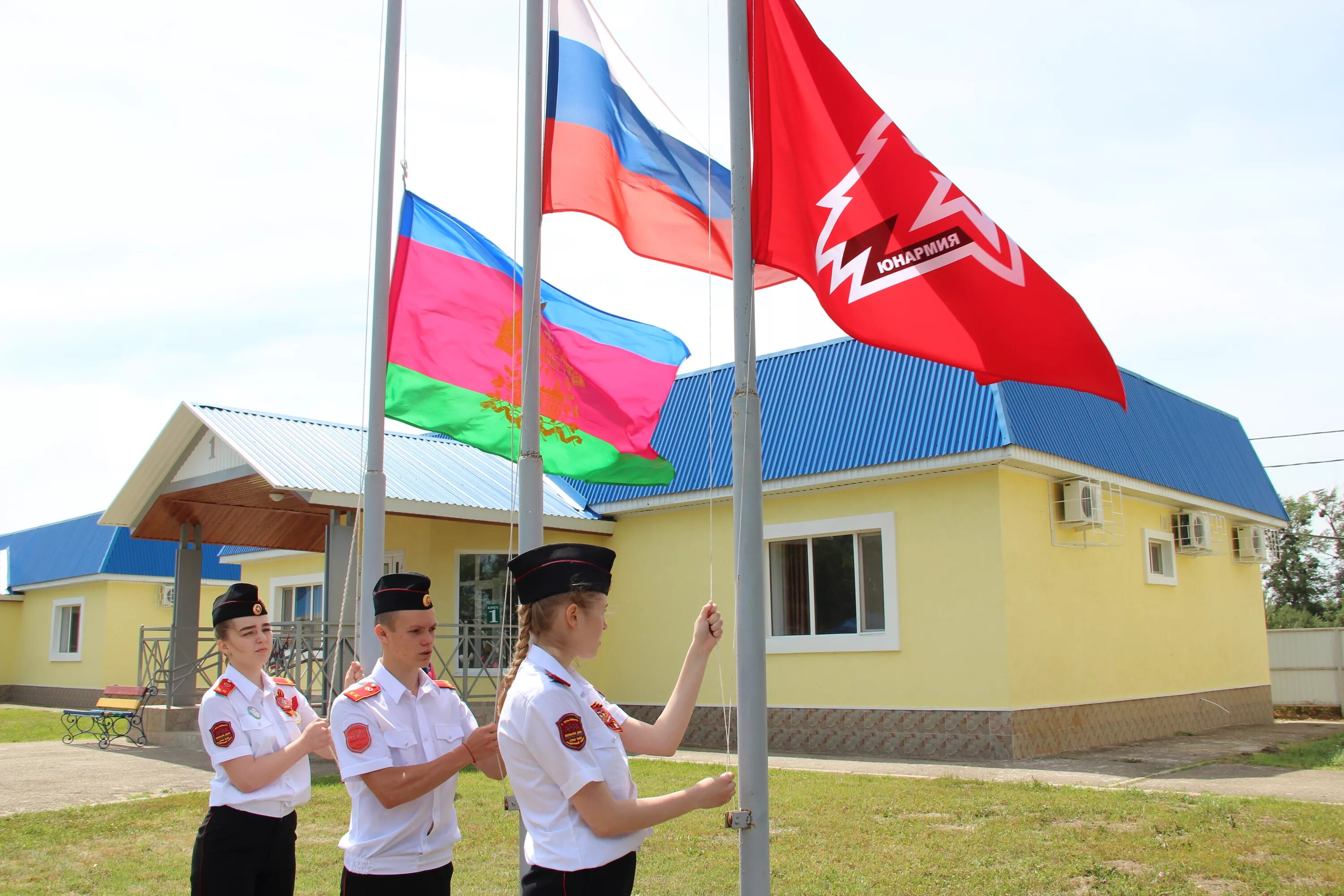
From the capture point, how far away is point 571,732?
261 cm

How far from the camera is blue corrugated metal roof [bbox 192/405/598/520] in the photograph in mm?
→ 12602

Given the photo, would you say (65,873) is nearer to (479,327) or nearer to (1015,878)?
(479,327)

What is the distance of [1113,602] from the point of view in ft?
45.5

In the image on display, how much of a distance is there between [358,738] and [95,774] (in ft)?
33.8

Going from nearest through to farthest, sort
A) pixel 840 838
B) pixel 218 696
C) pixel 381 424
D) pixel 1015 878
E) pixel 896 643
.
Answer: pixel 218 696, pixel 1015 878, pixel 381 424, pixel 840 838, pixel 896 643

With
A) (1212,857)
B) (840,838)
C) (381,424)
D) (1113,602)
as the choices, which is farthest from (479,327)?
(1113,602)

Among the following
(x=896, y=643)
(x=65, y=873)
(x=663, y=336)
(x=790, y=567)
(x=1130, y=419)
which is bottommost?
(x=65, y=873)

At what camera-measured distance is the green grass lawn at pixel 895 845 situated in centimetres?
598

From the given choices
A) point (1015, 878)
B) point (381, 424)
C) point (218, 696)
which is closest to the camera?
point (218, 696)

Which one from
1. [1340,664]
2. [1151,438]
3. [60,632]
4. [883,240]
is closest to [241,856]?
[883,240]

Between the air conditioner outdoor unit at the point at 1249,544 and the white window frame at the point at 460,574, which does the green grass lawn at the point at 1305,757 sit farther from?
the white window frame at the point at 460,574

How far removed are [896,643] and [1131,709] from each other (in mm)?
3863

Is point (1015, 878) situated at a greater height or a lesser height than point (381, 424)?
lesser

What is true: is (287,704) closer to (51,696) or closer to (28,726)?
(28,726)
